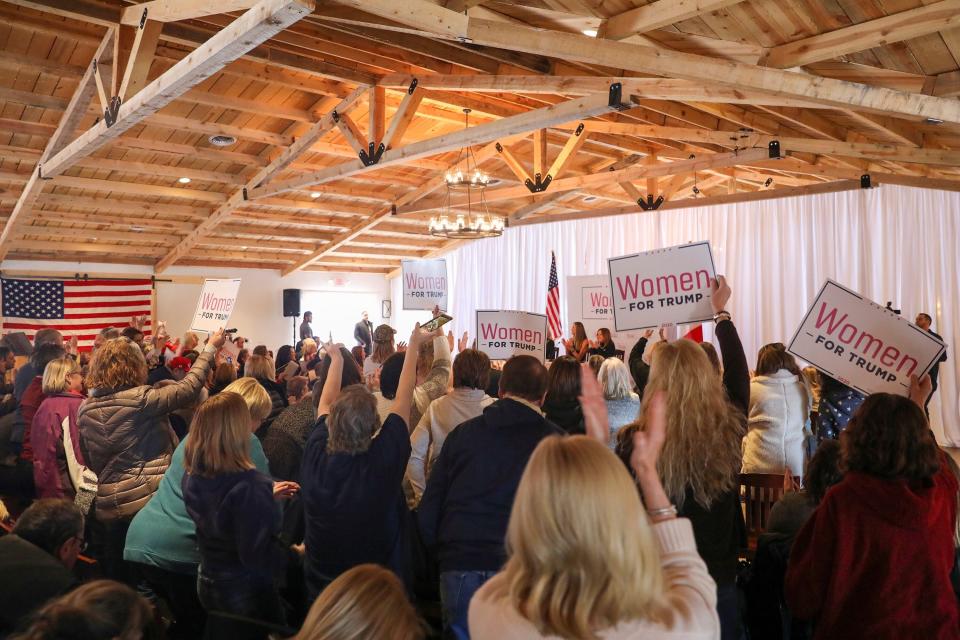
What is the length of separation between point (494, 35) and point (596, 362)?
2260 millimetres

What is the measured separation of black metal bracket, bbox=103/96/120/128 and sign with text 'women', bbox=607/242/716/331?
388cm

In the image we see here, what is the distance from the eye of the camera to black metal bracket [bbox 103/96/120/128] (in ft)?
18.4

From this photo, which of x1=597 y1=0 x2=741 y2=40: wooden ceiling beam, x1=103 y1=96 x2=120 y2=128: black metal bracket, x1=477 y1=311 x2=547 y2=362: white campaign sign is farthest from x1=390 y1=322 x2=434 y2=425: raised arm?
x1=103 y1=96 x2=120 y2=128: black metal bracket

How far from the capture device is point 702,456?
2.19m

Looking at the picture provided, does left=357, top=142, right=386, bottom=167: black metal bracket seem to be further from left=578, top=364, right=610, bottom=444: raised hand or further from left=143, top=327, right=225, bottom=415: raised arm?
left=578, top=364, right=610, bottom=444: raised hand

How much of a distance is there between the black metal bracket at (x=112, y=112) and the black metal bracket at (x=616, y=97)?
3.71 meters

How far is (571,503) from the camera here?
1.15m

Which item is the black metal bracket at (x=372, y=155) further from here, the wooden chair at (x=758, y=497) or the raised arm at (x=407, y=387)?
the wooden chair at (x=758, y=497)

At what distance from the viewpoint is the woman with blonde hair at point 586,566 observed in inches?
44.6

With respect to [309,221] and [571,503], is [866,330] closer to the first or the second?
[571,503]

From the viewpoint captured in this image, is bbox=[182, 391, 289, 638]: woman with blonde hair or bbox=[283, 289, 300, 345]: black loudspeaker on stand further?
bbox=[283, 289, 300, 345]: black loudspeaker on stand

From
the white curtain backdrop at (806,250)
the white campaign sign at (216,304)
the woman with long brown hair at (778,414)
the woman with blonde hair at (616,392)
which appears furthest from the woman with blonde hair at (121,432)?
the white curtain backdrop at (806,250)

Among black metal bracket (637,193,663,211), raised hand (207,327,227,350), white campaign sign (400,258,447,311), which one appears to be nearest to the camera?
raised hand (207,327,227,350)

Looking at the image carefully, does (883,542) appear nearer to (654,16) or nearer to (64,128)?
(654,16)
